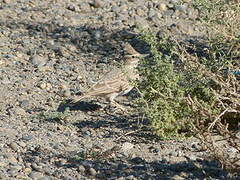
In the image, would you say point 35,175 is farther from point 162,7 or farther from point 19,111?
point 162,7

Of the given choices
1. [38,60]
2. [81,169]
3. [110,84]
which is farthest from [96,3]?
[81,169]

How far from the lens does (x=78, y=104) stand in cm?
966

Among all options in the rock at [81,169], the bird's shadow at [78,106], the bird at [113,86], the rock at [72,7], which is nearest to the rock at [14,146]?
the rock at [81,169]

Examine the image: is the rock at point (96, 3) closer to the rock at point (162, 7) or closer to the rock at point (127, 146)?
the rock at point (162, 7)

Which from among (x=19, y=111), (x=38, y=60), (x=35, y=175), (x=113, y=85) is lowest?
(x=38, y=60)

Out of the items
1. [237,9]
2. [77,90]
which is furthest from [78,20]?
[237,9]

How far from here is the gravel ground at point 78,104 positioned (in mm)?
7449

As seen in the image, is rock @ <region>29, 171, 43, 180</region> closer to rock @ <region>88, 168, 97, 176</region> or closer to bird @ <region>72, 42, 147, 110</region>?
rock @ <region>88, 168, 97, 176</region>

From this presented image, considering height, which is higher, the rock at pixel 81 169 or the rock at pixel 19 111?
the rock at pixel 81 169

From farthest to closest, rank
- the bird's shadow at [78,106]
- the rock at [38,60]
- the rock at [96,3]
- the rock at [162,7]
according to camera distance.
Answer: the rock at [96,3] < the rock at [162,7] < the rock at [38,60] < the bird's shadow at [78,106]

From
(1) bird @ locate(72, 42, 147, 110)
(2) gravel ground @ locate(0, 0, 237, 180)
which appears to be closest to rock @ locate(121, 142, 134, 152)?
(2) gravel ground @ locate(0, 0, 237, 180)

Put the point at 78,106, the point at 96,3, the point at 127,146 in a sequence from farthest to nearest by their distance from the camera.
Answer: the point at 96,3
the point at 78,106
the point at 127,146

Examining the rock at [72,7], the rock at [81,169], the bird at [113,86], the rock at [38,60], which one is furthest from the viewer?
the rock at [72,7]

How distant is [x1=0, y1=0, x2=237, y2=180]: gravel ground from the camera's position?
7.45 m
